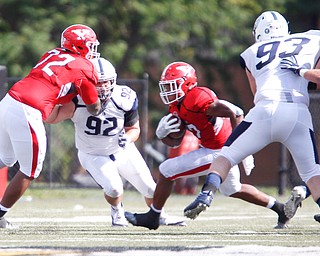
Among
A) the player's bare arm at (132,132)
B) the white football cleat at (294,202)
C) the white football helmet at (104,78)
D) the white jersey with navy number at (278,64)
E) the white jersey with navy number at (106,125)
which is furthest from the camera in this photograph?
the player's bare arm at (132,132)

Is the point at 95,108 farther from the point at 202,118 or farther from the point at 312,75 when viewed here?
the point at 312,75

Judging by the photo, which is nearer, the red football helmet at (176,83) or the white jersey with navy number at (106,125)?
the red football helmet at (176,83)

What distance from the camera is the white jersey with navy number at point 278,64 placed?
7.48 meters

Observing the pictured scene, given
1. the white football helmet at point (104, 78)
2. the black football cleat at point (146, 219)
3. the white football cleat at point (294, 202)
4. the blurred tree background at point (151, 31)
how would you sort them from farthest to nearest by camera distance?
the blurred tree background at point (151, 31)
the white football helmet at point (104, 78)
the black football cleat at point (146, 219)
the white football cleat at point (294, 202)

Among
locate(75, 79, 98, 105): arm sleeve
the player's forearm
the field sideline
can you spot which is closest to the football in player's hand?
locate(75, 79, 98, 105): arm sleeve

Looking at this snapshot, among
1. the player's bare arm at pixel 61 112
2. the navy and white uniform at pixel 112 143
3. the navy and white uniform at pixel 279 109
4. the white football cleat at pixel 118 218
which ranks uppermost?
the navy and white uniform at pixel 279 109

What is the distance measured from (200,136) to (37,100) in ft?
4.97

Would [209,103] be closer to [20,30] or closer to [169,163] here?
[169,163]

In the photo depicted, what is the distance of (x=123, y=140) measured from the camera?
879 centimetres

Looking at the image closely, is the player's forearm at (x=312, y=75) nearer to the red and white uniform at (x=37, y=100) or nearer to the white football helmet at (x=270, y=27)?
the white football helmet at (x=270, y=27)

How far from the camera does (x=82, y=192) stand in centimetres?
1534

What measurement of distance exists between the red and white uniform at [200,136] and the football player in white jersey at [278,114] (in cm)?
59

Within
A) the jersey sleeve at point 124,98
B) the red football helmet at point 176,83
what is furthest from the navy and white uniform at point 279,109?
the jersey sleeve at point 124,98

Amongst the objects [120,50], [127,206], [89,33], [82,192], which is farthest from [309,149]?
[120,50]
